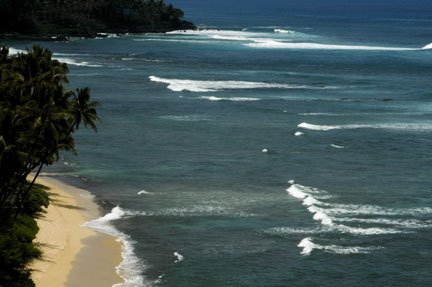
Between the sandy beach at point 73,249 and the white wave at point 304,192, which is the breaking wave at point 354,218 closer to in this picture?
the white wave at point 304,192

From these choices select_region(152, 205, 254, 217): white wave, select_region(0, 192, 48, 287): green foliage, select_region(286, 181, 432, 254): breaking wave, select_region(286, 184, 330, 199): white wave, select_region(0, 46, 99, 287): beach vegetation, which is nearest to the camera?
select_region(0, 192, 48, 287): green foliage

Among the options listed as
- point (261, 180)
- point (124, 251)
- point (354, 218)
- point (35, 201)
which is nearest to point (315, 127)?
point (261, 180)

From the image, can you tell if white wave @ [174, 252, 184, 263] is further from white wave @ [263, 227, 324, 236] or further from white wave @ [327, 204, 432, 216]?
white wave @ [327, 204, 432, 216]

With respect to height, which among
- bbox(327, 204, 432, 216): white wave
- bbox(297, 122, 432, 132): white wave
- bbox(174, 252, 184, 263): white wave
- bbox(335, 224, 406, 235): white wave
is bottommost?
bbox(174, 252, 184, 263): white wave

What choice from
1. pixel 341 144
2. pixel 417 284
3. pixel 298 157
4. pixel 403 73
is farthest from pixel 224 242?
pixel 403 73

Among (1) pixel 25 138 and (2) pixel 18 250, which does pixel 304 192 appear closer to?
(1) pixel 25 138

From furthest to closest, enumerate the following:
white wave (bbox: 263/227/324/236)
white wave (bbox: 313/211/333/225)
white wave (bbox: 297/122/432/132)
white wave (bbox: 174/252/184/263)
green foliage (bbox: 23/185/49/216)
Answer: white wave (bbox: 297/122/432/132)
white wave (bbox: 313/211/333/225)
green foliage (bbox: 23/185/49/216)
white wave (bbox: 263/227/324/236)
white wave (bbox: 174/252/184/263)

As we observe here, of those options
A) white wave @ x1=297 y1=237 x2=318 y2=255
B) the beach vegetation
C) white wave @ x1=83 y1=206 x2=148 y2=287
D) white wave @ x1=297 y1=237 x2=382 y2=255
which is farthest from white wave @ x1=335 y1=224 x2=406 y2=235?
the beach vegetation

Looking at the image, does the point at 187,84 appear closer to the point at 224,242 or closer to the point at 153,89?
the point at 153,89
